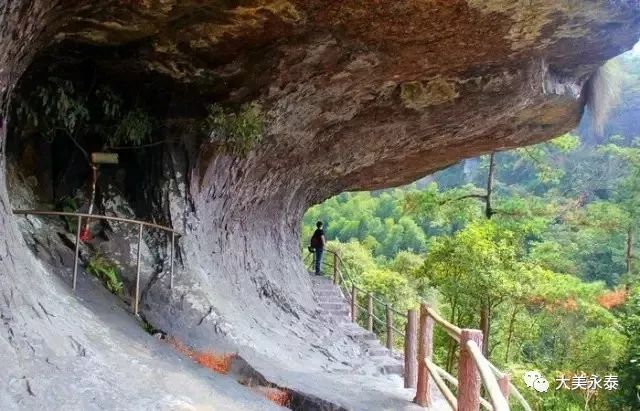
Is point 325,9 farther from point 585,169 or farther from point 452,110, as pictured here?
point 585,169

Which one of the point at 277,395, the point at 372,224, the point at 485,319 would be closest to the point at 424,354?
the point at 277,395

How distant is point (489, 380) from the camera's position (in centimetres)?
285

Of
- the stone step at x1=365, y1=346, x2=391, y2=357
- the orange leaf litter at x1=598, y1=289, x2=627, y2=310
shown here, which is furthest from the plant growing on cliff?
the orange leaf litter at x1=598, y1=289, x2=627, y2=310

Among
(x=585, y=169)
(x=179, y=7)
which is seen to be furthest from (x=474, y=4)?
(x=585, y=169)

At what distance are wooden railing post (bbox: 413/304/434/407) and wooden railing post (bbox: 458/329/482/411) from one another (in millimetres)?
1781

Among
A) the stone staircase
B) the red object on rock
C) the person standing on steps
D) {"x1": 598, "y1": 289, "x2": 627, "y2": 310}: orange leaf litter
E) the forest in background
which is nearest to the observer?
the red object on rock

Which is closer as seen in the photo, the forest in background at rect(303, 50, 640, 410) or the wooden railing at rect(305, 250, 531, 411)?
the wooden railing at rect(305, 250, 531, 411)

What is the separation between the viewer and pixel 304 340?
30.2 feet

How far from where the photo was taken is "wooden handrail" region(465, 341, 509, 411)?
2.53 m

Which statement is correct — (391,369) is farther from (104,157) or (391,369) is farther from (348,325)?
(104,157)

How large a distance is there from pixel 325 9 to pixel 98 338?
13.3ft

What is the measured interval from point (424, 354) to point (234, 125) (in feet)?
13.6

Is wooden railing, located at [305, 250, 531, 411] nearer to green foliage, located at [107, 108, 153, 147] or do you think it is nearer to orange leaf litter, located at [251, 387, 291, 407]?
orange leaf litter, located at [251, 387, 291, 407]

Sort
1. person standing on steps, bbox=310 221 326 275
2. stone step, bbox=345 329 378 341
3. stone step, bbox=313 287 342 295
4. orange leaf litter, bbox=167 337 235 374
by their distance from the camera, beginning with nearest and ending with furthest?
orange leaf litter, bbox=167 337 235 374 → stone step, bbox=345 329 378 341 → stone step, bbox=313 287 342 295 → person standing on steps, bbox=310 221 326 275
